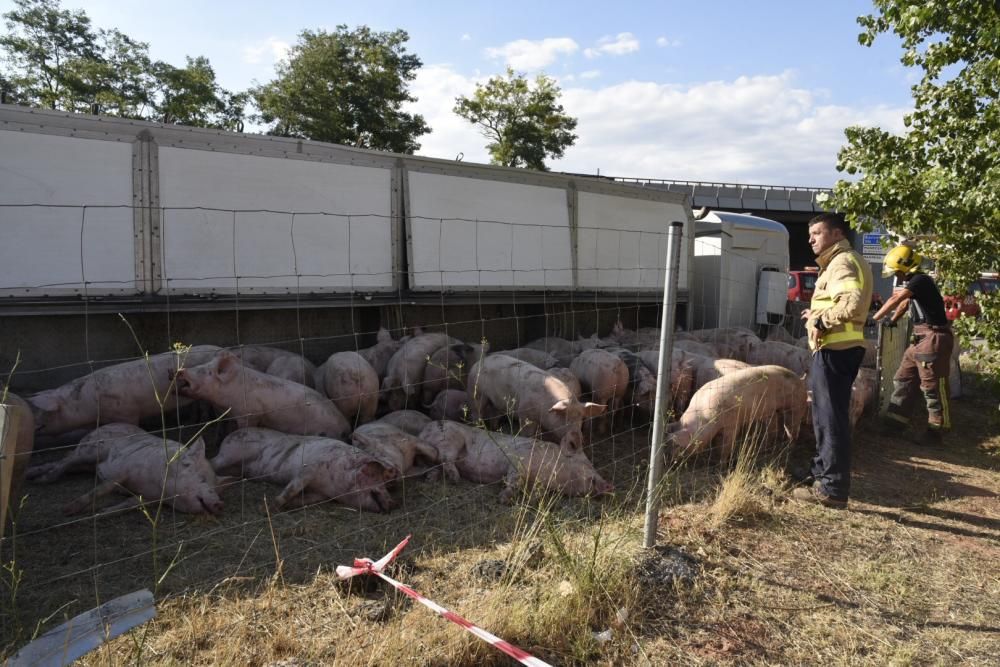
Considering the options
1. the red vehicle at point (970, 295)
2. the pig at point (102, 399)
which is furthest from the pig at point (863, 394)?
the pig at point (102, 399)

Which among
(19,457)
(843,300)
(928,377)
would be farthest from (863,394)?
(19,457)

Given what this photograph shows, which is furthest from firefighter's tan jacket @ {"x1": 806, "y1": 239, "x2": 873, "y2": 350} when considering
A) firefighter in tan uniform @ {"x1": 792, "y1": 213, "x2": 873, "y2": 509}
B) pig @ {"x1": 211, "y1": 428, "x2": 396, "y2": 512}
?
pig @ {"x1": 211, "y1": 428, "x2": 396, "y2": 512}

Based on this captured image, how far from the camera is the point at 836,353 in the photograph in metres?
5.04

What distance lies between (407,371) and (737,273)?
7.88 m

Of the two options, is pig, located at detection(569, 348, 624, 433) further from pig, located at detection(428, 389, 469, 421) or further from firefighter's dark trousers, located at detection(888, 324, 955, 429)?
firefighter's dark trousers, located at detection(888, 324, 955, 429)

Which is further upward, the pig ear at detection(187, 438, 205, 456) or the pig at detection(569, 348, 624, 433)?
the pig at detection(569, 348, 624, 433)

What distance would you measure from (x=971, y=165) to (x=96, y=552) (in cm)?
720

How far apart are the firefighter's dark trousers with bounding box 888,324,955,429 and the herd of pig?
0.47 meters

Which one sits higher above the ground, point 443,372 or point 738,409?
point 443,372

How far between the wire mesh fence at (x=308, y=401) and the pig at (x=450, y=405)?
2cm

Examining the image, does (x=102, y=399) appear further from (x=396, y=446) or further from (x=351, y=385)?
(x=396, y=446)

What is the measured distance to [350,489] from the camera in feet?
15.1

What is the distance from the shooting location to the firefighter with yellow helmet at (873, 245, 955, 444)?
23.8 ft

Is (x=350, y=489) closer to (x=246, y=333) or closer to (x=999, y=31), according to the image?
(x=246, y=333)
